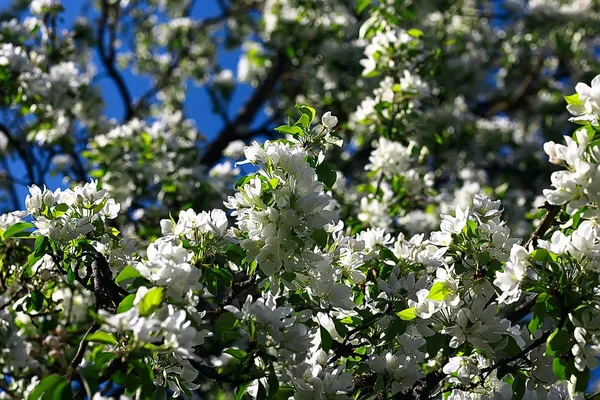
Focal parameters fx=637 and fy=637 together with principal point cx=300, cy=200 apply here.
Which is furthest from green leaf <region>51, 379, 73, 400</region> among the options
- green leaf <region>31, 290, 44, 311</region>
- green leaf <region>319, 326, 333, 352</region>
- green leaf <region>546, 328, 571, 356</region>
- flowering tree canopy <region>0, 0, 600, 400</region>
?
green leaf <region>546, 328, 571, 356</region>

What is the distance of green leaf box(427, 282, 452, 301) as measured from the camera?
6.34 ft

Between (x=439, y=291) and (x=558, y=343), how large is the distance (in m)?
0.38

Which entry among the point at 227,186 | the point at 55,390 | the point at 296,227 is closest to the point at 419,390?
the point at 296,227

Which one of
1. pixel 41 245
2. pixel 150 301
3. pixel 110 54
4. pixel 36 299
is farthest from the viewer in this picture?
pixel 110 54

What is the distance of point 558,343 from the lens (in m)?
1.69

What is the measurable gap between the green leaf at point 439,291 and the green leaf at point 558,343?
347 mm

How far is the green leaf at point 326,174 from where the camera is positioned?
6.57 feet

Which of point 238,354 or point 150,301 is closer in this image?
point 150,301

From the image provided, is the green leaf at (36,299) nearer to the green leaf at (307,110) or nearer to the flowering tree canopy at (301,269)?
the flowering tree canopy at (301,269)

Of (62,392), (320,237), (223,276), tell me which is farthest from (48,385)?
(320,237)

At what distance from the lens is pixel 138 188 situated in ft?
13.7

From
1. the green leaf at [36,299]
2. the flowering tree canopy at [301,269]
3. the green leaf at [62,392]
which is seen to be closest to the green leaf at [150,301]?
the flowering tree canopy at [301,269]

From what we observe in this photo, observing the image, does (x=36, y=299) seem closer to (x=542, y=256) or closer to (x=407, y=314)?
(x=407, y=314)

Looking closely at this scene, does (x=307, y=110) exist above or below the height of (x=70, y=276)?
above
